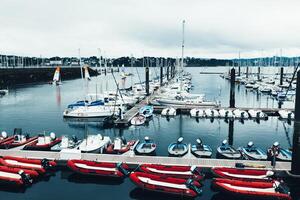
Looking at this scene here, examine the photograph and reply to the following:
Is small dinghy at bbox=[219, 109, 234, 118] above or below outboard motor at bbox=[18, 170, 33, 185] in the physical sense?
above

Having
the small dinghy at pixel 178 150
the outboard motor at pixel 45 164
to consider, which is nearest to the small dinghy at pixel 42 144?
the outboard motor at pixel 45 164

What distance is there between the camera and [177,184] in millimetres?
23984

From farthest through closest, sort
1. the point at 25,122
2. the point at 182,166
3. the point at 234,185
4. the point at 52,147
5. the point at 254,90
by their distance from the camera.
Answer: the point at 254,90 < the point at 25,122 < the point at 52,147 < the point at 182,166 < the point at 234,185

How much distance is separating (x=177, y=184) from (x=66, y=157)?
485 inches

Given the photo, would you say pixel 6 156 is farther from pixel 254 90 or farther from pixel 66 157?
pixel 254 90

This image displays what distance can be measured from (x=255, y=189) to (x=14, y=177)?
2085 cm

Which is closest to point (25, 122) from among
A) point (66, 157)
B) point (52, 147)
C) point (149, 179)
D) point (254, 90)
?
point (52, 147)

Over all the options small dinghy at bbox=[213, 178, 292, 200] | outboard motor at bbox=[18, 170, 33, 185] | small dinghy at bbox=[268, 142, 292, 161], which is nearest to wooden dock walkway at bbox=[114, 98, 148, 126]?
outboard motor at bbox=[18, 170, 33, 185]

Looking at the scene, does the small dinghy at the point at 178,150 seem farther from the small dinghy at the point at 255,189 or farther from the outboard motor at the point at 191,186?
the small dinghy at the point at 255,189

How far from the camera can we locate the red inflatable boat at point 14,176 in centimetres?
2561

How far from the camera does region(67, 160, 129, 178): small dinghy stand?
88.5ft

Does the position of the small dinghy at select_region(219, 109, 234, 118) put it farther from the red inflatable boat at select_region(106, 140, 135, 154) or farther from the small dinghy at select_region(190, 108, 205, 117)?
the red inflatable boat at select_region(106, 140, 135, 154)

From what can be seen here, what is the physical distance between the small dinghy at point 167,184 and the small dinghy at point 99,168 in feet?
8.56

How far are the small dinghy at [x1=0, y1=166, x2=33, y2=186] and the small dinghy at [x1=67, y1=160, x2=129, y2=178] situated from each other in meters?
3.90
